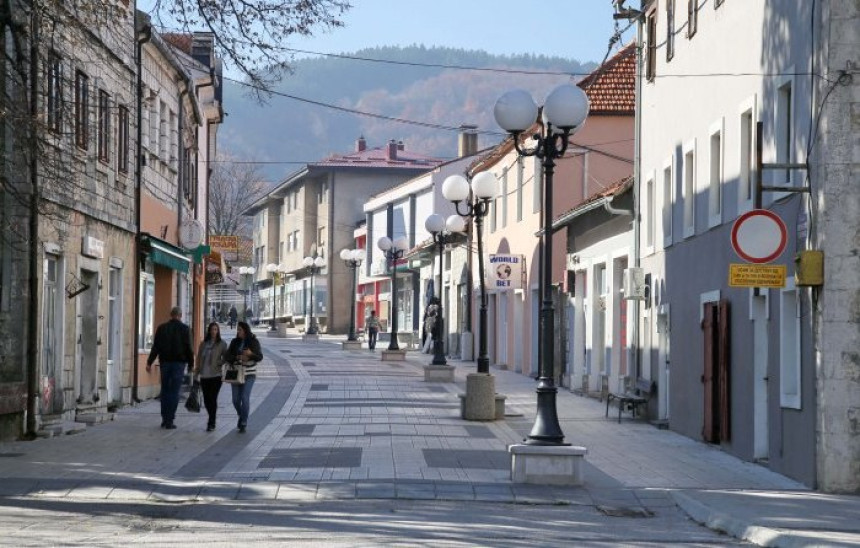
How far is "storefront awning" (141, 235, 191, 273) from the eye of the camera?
97.8 ft

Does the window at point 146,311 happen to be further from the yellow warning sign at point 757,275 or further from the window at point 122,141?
the yellow warning sign at point 757,275

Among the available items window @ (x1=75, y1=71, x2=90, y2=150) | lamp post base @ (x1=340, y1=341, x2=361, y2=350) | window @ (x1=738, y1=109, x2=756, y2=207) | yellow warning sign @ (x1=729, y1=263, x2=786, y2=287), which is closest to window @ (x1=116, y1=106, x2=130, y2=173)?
window @ (x1=75, y1=71, x2=90, y2=150)

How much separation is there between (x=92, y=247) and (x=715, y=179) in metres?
9.64

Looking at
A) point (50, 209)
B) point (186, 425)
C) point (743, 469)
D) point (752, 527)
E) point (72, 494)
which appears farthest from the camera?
point (186, 425)

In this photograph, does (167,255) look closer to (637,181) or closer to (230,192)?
(637,181)

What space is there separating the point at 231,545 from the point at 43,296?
11.9 m

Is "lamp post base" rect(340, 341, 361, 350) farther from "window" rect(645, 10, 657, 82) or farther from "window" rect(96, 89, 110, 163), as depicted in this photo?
"window" rect(96, 89, 110, 163)

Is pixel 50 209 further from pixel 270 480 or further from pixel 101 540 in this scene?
pixel 101 540

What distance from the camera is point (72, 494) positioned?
14703 mm

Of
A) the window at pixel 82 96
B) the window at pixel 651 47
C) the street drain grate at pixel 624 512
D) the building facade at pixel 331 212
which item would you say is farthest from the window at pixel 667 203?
the building facade at pixel 331 212

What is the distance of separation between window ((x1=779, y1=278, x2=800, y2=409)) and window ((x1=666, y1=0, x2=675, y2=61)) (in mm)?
8687

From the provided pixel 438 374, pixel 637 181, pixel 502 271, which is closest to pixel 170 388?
pixel 637 181

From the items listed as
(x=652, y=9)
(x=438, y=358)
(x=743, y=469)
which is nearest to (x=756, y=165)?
(x=743, y=469)

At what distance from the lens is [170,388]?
2312cm
